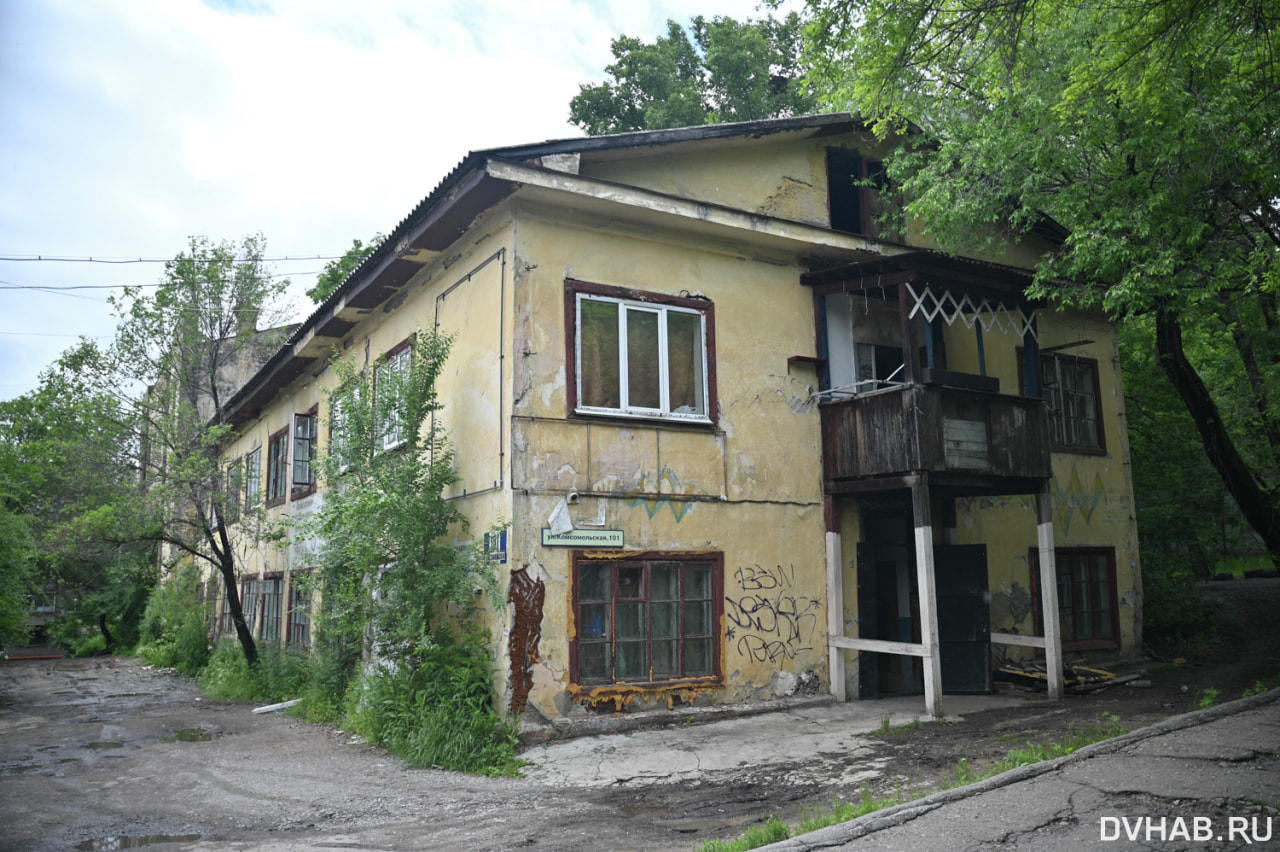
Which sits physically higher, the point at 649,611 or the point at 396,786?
the point at 649,611

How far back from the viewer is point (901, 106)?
9789 millimetres

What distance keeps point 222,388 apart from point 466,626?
12022mm

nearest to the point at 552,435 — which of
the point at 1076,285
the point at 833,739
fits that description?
the point at 833,739

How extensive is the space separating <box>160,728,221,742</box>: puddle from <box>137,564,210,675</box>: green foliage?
27.1 feet

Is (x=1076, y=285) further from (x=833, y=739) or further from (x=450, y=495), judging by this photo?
(x=450, y=495)

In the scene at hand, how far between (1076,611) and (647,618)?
314 inches

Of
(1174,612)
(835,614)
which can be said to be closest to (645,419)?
(835,614)

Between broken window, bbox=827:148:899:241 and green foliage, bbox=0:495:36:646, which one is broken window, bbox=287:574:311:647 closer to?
green foliage, bbox=0:495:36:646

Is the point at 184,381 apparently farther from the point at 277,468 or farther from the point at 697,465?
the point at 697,465

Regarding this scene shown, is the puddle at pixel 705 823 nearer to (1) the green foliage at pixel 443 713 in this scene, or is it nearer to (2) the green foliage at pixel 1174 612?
(1) the green foliage at pixel 443 713

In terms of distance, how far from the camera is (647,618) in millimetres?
9883

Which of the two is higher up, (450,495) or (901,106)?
(901,106)

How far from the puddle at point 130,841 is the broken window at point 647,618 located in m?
3.93

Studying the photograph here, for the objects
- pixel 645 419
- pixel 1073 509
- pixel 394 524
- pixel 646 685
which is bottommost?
pixel 646 685
